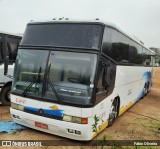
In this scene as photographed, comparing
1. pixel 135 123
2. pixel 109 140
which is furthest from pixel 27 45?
pixel 135 123

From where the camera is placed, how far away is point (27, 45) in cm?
645

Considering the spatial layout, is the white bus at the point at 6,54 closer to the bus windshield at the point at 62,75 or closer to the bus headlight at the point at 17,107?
the bus headlight at the point at 17,107

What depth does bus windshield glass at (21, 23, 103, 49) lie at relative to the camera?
5912mm

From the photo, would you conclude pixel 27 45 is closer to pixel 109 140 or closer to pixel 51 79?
pixel 51 79

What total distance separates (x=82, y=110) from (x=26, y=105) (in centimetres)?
150

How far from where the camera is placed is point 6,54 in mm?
9242

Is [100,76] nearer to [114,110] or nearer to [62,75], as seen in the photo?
[62,75]

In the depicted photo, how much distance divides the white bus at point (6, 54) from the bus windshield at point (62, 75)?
3067 millimetres

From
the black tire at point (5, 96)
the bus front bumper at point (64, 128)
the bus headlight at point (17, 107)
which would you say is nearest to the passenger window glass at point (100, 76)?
the bus front bumper at point (64, 128)

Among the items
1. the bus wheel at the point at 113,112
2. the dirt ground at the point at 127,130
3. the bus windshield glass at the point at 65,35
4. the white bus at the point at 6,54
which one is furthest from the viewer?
the white bus at the point at 6,54

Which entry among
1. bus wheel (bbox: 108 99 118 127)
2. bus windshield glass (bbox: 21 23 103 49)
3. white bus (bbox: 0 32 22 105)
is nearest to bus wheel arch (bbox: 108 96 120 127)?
bus wheel (bbox: 108 99 118 127)

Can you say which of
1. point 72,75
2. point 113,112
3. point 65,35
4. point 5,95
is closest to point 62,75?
point 72,75

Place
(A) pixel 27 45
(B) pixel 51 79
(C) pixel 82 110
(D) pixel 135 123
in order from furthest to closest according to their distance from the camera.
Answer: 1. (D) pixel 135 123
2. (A) pixel 27 45
3. (B) pixel 51 79
4. (C) pixel 82 110

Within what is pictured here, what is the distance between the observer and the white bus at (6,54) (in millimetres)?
9180
